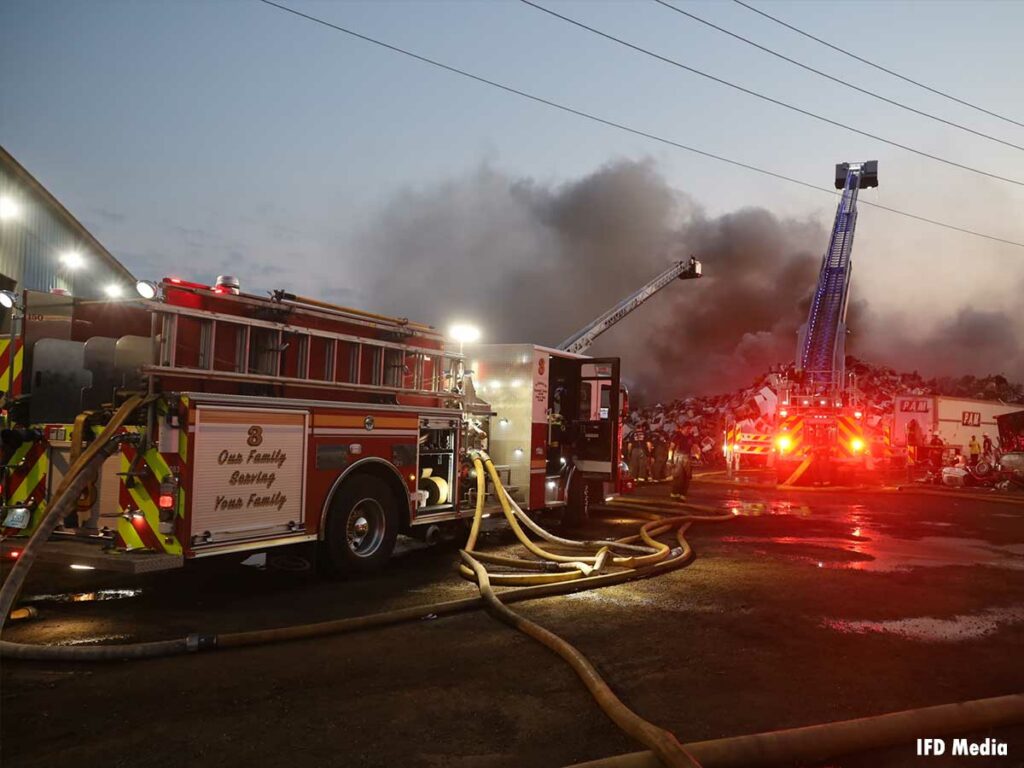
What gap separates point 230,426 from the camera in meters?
6.42

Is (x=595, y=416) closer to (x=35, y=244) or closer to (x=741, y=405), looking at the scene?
(x=35, y=244)

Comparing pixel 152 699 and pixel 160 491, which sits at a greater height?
pixel 160 491

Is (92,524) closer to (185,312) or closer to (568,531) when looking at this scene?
(185,312)

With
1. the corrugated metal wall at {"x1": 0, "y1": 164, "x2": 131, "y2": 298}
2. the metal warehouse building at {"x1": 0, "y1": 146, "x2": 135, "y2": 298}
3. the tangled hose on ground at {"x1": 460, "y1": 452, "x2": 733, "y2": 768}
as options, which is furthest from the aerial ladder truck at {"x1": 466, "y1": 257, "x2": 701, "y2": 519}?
the corrugated metal wall at {"x1": 0, "y1": 164, "x2": 131, "y2": 298}

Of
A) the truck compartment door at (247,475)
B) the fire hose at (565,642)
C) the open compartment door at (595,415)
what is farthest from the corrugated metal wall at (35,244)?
the fire hose at (565,642)

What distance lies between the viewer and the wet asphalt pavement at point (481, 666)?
3.73 metres

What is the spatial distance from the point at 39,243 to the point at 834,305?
2010 cm

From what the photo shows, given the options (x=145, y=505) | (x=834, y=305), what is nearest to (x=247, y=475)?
(x=145, y=505)

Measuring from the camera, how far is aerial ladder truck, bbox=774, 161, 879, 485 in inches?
773

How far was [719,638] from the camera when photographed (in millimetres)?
5684

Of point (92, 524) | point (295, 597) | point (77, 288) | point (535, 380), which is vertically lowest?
point (295, 597)

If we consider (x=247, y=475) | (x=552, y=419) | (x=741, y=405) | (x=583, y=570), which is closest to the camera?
(x=247, y=475)

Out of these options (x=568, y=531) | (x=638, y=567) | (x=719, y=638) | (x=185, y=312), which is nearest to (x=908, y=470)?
(x=568, y=531)

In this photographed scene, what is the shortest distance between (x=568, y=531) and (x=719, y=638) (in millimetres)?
5763
